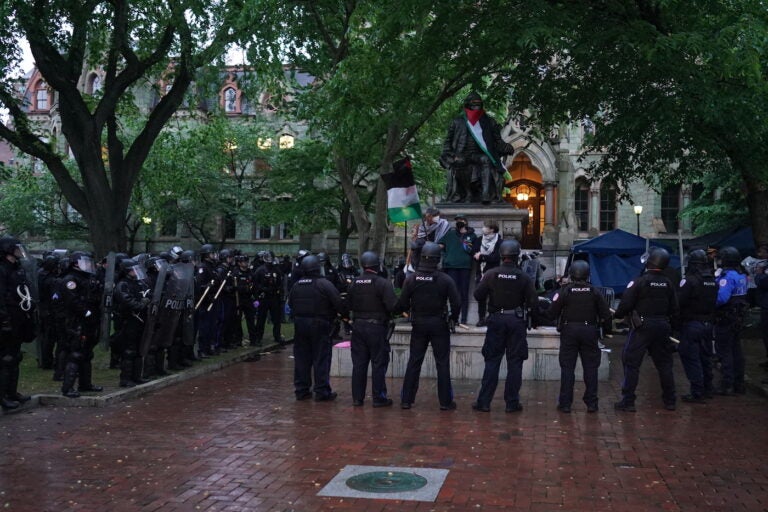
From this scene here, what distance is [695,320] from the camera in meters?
11.1

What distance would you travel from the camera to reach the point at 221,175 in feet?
127

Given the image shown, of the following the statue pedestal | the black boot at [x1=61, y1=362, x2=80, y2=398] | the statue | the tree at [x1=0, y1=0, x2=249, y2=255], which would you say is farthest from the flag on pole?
the tree at [x1=0, y1=0, x2=249, y2=255]

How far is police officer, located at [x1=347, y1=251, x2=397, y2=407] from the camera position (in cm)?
1038

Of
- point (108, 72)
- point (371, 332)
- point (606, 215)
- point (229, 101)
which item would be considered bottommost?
point (371, 332)

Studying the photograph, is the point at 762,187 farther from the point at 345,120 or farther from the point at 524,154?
the point at 524,154

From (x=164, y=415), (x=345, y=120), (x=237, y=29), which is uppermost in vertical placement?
(x=237, y=29)

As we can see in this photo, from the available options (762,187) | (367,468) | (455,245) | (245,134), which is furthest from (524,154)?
(367,468)

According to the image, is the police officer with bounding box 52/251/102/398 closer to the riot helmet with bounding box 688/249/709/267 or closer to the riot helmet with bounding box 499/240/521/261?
the riot helmet with bounding box 499/240/521/261

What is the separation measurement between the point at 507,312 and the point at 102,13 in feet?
44.9

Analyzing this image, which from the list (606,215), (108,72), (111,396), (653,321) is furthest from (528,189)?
(111,396)

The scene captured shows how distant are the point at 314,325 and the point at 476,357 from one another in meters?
2.92

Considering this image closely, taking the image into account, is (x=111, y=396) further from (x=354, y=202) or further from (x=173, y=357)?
(x=354, y=202)

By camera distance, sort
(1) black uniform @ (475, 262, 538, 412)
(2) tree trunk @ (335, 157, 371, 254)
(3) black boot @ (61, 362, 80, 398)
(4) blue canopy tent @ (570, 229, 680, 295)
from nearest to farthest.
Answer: (1) black uniform @ (475, 262, 538, 412) → (3) black boot @ (61, 362, 80, 398) → (2) tree trunk @ (335, 157, 371, 254) → (4) blue canopy tent @ (570, 229, 680, 295)

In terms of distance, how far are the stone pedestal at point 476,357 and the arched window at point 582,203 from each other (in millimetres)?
29056
